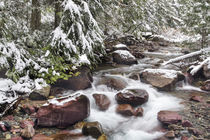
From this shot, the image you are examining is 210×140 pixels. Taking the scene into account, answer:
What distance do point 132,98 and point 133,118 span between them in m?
0.69

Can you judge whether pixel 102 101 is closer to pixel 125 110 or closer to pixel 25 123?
pixel 125 110

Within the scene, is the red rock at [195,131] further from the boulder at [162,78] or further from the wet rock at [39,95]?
→ the wet rock at [39,95]

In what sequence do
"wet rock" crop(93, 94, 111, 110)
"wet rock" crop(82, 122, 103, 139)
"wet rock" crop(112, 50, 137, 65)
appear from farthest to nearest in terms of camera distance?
"wet rock" crop(112, 50, 137, 65) → "wet rock" crop(93, 94, 111, 110) → "wet rock" crop(82, 122, 103, 139)

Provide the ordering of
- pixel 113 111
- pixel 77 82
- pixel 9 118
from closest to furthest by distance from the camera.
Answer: pixel 9 118
pixel 113 111
pixel 77 82

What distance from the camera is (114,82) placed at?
753cm

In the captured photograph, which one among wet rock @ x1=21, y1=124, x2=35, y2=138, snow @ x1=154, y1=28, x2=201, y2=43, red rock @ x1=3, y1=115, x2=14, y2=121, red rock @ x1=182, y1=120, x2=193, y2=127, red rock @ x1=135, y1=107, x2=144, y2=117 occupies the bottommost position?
red rock @ x1=182, y1=120, x2=193, y2=127

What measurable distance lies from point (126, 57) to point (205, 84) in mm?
4639

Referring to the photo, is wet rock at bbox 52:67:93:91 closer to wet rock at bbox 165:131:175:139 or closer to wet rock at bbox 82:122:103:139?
wet rock at bbox 82:122:103:139

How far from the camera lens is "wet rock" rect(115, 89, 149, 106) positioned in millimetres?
5930

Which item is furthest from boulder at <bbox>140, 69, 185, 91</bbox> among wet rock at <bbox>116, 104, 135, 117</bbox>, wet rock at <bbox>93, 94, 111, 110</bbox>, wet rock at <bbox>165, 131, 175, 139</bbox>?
wet rock at <bbox>165, 131, 175, 139</bbox>

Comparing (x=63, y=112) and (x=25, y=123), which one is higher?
(x=63, y=112)

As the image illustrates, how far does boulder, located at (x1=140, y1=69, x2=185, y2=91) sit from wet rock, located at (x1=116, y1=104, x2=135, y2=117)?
2196 mm

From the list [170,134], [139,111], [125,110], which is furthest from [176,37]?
[170,134]

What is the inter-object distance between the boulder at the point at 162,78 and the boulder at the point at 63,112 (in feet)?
11.8
